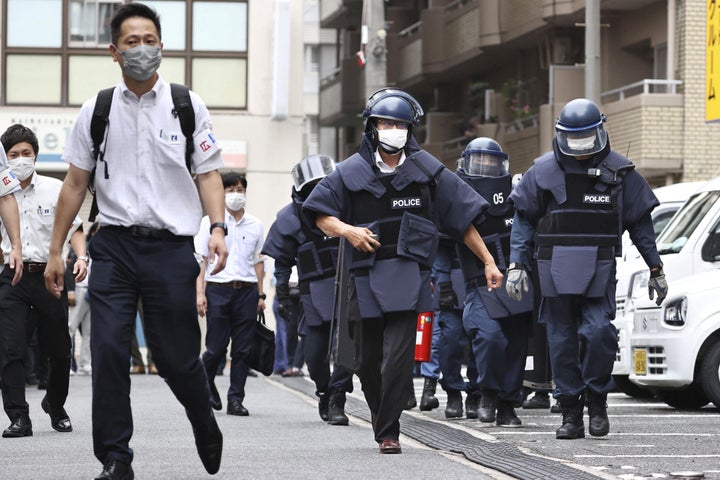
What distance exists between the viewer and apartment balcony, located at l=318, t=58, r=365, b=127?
49.5 metres

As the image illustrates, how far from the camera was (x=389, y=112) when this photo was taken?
10.1 metres

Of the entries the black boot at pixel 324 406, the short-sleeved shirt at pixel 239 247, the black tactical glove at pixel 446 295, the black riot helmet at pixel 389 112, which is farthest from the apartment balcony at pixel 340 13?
the black riot helmet at pixel 389 112

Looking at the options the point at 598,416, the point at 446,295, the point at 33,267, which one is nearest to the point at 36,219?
the point at 33,267

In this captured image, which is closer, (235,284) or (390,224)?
(390,224)

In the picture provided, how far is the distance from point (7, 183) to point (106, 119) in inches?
137

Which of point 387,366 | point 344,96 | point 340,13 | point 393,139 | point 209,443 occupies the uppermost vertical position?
point 340,13

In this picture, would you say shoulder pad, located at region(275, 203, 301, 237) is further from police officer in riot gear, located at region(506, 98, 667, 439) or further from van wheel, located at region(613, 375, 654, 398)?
van wheel, located at region(613, 375, 654, 398)

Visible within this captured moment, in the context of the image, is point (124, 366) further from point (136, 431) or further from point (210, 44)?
point (210, 44)

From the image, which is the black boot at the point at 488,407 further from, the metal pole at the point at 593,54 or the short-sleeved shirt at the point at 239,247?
the metal pole at the point at 593,54

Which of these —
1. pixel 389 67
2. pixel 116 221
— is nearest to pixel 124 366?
pixel 116 221

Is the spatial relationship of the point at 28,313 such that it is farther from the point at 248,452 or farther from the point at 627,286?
the point at 627,286

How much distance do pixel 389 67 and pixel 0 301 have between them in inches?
1422

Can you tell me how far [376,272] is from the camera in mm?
10023

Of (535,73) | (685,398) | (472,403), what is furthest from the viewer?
(535,73)
